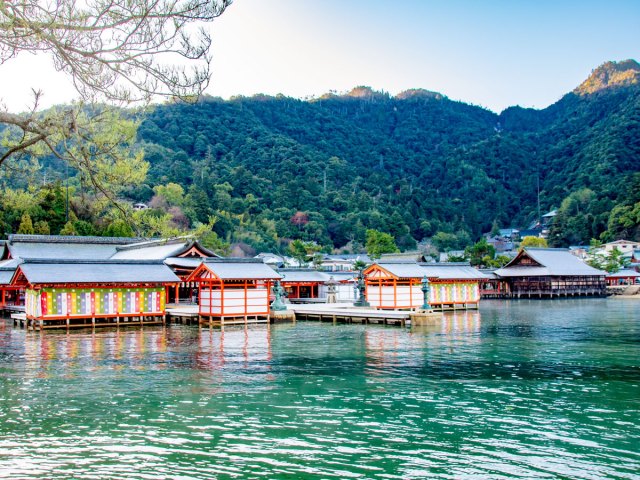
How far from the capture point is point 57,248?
41594mm

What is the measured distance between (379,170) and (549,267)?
6620 centimetres

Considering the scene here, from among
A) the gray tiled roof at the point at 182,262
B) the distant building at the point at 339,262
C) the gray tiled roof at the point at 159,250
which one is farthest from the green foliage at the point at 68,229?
the distant building at the point at 339,262

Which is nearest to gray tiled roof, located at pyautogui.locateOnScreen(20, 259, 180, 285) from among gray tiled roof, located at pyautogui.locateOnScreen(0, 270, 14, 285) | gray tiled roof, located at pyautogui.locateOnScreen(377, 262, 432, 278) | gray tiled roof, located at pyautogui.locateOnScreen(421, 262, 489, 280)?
gray tiled roof, located at pyautogui.locateOnScreen(0, 270, 14, 285)

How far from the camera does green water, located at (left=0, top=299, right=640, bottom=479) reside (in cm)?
855

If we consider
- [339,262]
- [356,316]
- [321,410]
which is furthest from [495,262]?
[321,410]

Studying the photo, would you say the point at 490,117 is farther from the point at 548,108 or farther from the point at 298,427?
the point at 298,427

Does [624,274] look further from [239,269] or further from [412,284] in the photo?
[239,269]

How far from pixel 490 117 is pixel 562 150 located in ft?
124

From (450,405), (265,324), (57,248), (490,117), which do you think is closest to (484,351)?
(450,405)

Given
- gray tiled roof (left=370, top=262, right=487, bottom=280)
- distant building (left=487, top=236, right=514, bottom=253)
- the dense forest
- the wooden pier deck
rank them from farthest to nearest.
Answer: distant building (left=487, top=236, right=514, bottom=253) → the dense forest → gray tiled roof (left=370, top=262, right=487, bottom=280) → the wooden pier deck

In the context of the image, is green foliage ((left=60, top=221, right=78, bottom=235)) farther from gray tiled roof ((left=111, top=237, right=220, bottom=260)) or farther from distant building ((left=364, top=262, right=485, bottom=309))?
distant building ((left=364, top=262, right=485, bottom=309))

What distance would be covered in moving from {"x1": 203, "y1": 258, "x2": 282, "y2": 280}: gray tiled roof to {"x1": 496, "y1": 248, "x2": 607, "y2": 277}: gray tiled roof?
111 ft

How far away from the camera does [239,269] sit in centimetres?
2998

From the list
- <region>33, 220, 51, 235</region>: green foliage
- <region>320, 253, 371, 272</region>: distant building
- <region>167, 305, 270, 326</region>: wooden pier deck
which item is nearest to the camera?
<region>167, 305, 270, 326</region>: wooden pier deck
